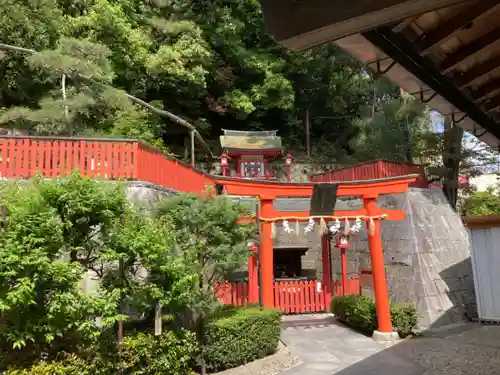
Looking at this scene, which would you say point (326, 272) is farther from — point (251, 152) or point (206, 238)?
point (251, 152)

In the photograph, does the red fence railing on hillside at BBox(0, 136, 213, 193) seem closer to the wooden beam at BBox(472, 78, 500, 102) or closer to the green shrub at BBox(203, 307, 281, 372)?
the green shrub at BBox(203, 307, 281, 372)

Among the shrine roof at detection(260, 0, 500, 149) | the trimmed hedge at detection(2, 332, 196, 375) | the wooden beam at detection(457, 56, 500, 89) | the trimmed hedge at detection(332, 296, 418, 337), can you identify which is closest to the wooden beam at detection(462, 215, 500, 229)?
the trimmed hedge at detection(332, 296, 418, 337)

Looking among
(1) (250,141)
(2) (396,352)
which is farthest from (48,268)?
(1) (250,141)

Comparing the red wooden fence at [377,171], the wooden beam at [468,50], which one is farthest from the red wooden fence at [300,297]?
the wooden beam at [468,50]

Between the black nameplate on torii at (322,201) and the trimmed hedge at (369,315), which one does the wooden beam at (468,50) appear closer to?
the black nameplate on torii at (322,201)

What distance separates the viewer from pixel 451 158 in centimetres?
1916

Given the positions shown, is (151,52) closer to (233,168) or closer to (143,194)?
(233,168)

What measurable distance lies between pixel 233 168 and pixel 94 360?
18759mm

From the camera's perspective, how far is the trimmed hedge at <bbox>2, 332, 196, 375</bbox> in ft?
20.1

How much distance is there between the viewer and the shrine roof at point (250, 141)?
23.0m

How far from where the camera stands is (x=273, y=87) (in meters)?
24.0

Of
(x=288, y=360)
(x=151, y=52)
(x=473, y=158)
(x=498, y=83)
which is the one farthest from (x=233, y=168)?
(x=498, y=83)

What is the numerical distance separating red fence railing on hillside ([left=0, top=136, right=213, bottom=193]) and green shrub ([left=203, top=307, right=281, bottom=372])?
3.35 metres

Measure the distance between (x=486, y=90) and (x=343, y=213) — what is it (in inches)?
324
